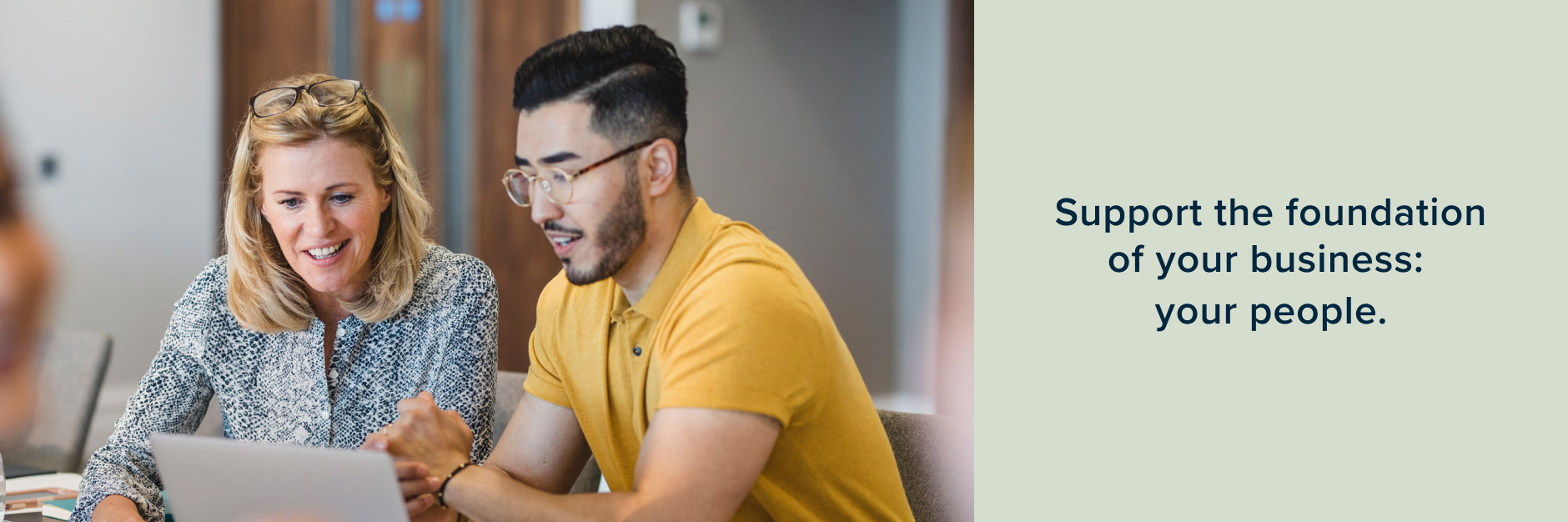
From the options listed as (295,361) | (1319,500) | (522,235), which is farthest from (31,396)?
(1319,500)

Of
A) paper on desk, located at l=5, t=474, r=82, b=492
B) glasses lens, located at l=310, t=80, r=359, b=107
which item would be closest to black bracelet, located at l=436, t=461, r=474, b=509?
glasses lens, located at l=310, t=80, r=359, b=107

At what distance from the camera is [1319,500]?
2.04 metres

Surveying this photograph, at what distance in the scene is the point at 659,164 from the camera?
111cm

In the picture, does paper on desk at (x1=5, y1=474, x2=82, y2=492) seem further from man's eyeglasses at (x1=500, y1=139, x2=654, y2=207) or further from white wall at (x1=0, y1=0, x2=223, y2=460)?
white wall at (x1=0, y1=0, x2=223, y2=460)

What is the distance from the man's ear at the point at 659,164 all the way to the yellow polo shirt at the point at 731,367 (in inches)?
1.8

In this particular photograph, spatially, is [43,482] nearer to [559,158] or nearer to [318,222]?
[318,222]

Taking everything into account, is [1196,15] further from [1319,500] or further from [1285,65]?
[1319,500]

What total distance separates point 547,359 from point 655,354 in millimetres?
181

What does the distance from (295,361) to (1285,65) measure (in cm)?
161

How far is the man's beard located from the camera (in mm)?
1086

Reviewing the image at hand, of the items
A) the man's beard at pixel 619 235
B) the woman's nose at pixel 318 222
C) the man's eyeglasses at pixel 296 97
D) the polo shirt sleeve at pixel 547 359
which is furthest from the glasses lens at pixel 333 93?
the man's beard at pixel 619 235

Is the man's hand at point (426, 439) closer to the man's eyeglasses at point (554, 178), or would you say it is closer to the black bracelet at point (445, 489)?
the black bracelet at point (445, 489)

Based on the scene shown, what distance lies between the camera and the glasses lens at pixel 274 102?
4.57ft

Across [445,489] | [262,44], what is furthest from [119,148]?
[445,489]
